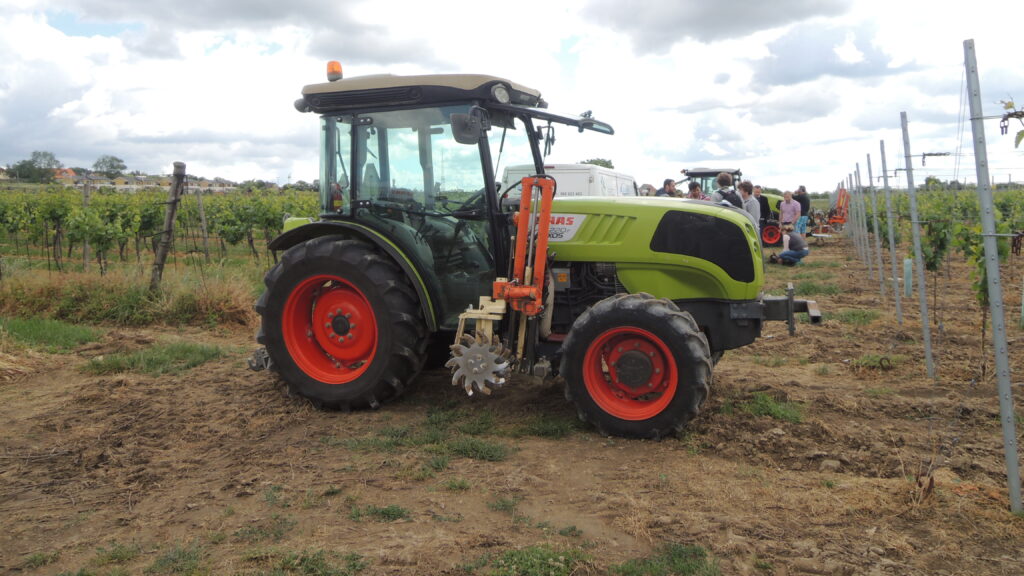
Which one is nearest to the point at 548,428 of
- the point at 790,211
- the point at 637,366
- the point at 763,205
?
the point at 637,366

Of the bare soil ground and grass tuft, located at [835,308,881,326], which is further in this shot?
grass tuft, located at [835,308,881,326]

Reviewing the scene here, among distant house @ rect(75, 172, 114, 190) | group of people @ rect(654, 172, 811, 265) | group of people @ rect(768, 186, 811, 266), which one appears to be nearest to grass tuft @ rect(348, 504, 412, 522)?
group of people @ rect(654, 172, 811, 265)

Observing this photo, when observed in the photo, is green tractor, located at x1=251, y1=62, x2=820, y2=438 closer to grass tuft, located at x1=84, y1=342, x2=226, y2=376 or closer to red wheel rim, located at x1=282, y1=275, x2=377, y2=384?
red wheel rim, located at x1=282, y1=275, x2=377, y2=384

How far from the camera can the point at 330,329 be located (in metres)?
5.72

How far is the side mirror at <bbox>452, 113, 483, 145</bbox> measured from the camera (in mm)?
4844

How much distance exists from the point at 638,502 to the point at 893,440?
1.93m

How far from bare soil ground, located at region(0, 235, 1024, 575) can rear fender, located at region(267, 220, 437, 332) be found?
799 millimetres

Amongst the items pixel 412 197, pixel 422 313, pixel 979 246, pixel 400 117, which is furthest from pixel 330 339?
pixel 979 246

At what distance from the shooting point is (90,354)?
7535 mm

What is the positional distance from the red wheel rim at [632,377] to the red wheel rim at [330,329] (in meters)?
1.71

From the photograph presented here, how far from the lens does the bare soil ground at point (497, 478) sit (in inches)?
132

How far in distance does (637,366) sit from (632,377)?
0.27 ft

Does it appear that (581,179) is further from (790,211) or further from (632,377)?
(632,377)

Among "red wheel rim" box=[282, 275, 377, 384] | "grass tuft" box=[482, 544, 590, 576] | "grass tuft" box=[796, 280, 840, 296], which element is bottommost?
"grass tuft" box=[482, 544, 590, 576]
